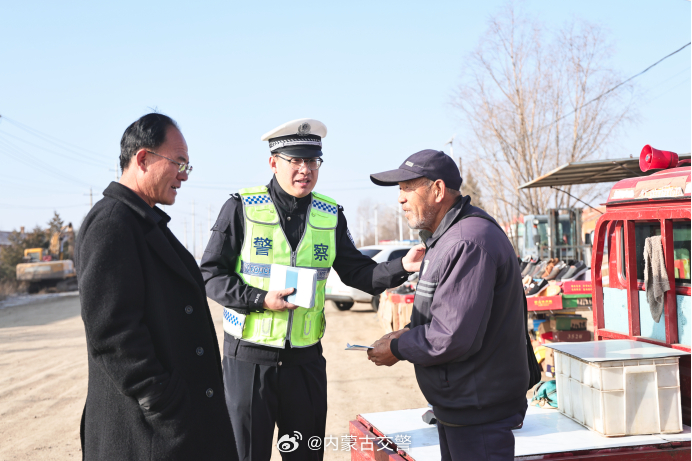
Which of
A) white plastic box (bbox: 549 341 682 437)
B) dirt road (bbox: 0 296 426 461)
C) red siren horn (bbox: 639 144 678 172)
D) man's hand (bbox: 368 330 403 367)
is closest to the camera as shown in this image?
man's hand (bbox: 368 330 403 367)

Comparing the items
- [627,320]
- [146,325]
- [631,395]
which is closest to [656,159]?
A: [627,320]

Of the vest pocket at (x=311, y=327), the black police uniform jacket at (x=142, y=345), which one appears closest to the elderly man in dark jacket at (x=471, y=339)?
the vest pocket at (x=311, y=327)

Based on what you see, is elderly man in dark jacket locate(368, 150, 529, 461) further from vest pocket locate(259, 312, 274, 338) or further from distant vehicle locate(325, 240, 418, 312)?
distant vehicle locate(325, 240, 418, 312)

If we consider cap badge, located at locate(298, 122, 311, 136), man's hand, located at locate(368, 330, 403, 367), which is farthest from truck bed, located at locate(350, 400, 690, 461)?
cap badge, located at locate(298, 122, 311, 136)

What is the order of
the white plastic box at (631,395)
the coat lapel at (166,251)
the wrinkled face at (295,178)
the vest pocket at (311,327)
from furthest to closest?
the white plastic box at (631,395)
the wrinkled face at (295,178)
the vest pocket at (311,327)
the coat lapel at (166,251)

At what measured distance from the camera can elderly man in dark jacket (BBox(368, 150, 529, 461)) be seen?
232 cm

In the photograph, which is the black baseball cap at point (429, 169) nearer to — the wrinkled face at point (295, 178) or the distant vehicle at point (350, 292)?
the wrinkled face at point (295, 178)

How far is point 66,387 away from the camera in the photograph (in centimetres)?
711

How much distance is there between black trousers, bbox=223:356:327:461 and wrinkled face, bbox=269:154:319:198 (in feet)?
3.27

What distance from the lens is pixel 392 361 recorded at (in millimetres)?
2645

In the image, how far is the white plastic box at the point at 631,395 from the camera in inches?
135

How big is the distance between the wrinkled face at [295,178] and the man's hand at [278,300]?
0.61 m

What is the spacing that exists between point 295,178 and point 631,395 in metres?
2.52

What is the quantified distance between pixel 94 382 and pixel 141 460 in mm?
324
